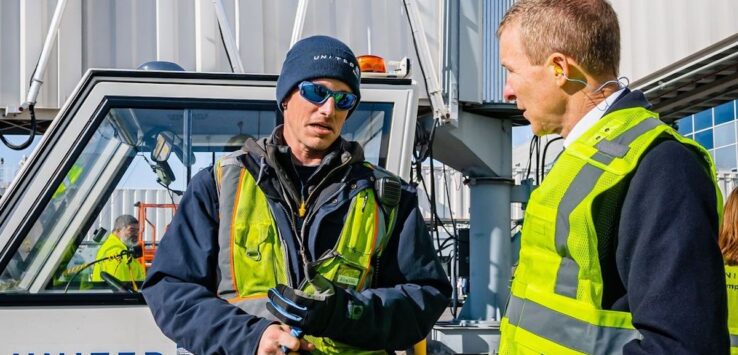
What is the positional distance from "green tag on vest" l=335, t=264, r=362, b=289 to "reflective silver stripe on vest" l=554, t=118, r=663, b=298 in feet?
2.45

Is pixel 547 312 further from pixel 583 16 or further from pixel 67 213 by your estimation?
pixel 67 213

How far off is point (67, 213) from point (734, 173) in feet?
45.9

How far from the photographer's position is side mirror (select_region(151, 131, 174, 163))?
3.31 metres

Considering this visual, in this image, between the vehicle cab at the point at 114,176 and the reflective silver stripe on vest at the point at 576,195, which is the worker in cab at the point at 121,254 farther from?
the reflective silver stripe on vest at the point at 576,195

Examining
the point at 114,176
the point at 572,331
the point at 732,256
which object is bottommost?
the point at 732,256

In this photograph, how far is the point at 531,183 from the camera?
6133 mm

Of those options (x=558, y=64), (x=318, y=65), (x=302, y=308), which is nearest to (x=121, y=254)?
(x=318, y=65)

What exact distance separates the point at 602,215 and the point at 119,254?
2329 millimetres

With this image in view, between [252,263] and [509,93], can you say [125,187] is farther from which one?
[509,93]

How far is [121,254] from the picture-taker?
322cm

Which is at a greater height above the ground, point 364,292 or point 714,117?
point 714,117

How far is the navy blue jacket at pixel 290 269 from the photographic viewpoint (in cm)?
187

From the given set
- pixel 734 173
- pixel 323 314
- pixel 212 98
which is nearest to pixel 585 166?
pixel 323 314

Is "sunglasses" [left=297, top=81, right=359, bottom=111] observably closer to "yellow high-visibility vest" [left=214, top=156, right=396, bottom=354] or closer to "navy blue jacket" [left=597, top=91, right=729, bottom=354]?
"yellow high-visibility vest" [left=214, top=156, right=396, bottom=354]
